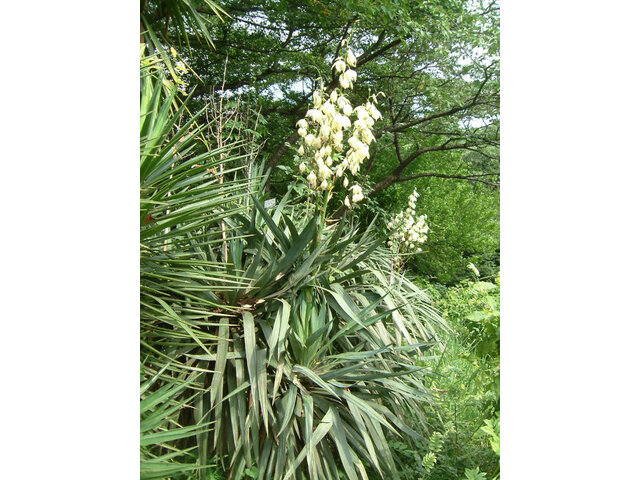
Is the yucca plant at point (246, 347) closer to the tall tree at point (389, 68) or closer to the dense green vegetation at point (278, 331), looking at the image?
the dense green vegetation at point (278, 331)

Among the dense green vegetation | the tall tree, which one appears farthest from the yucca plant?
the tall tree

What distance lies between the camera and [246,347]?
4.15ft

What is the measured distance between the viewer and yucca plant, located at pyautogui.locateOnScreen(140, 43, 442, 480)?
1.14m

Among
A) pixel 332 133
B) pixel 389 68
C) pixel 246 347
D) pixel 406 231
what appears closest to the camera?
pixel 246 347

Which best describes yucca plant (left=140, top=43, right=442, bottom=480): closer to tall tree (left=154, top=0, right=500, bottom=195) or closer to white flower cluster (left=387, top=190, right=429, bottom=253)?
white flower cluster (left=387, top=190, right=429, bottom=253)

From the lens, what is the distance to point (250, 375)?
1229 millimetres

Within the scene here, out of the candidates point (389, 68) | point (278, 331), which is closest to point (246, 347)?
point (278, 331)

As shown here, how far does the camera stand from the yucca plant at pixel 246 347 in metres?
1.14

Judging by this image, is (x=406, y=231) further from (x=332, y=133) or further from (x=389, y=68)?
(x=332, y=133)

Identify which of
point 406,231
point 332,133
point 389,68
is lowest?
point 332,133
